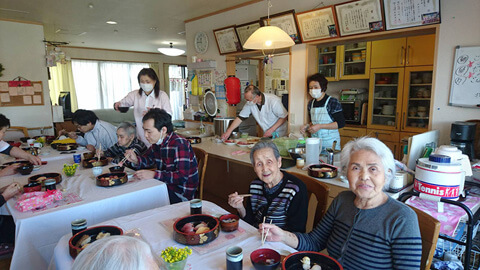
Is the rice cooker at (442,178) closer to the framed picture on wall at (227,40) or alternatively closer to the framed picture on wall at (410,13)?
the framed picture on wall at (410,13)

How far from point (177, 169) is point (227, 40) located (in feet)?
9.72

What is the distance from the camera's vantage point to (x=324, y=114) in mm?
3379

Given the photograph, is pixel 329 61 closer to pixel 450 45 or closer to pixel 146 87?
pixel 450 45

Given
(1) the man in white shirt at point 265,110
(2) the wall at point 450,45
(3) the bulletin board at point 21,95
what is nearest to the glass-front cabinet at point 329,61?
(1) the man in white shirt at point 265,110

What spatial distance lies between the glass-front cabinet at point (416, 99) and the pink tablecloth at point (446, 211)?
2.87 meters

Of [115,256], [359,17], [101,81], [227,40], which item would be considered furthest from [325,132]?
[101,81]

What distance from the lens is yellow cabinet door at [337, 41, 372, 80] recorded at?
4.94 meters

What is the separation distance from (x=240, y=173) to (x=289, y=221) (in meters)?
1.97

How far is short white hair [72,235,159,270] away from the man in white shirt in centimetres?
315

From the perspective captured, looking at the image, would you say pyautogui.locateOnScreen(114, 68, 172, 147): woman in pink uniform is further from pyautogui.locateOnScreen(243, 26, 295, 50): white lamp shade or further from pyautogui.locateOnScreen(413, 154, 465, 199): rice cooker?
pyautogui.locateOnScreen(413, 154, 465, 199): rice cooker

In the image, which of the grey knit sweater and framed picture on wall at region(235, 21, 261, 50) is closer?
the grey knit sweater

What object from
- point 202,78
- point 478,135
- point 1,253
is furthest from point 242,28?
point 1,253

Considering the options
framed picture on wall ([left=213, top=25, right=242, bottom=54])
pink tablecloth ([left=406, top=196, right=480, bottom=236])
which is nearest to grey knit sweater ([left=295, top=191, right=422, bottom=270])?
pink tablecloth ([left=406, top=196, right=480, bottom=236])

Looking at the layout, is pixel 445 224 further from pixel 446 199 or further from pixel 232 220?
pixel 232 220
